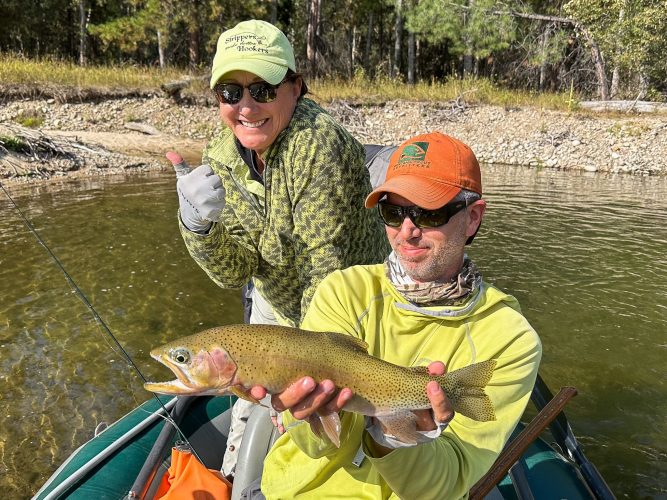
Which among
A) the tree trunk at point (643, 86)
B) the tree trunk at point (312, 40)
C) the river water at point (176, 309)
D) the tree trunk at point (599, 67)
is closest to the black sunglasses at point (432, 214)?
the river water at point (176, 309)

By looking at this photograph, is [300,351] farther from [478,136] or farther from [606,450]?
[478,136]

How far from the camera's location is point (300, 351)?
193cm

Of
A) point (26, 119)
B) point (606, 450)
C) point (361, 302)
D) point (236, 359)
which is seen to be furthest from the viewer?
point (26, 119)

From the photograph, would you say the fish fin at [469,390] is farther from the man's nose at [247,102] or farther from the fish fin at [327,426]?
the man's nose at [247,102]

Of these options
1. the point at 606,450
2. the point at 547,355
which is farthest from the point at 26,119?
the point at 606,450

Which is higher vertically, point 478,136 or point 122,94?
point 122,94

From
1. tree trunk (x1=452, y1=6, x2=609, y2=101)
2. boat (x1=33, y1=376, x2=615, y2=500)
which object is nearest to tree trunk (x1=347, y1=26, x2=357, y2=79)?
tree trunk (x1=452, y1=6, x2=609, y2=101)

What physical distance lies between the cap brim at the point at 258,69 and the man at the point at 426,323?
916 millimetres

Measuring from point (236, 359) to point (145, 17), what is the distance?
96.6ft

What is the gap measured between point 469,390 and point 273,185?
1.70 m

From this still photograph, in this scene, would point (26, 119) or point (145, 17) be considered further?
point (145, 17)

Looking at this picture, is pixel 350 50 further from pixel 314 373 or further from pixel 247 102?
pixel 314 373

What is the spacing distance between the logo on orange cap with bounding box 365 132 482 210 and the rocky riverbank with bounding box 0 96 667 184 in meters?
16.8

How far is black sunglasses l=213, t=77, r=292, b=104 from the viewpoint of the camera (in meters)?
3.01
